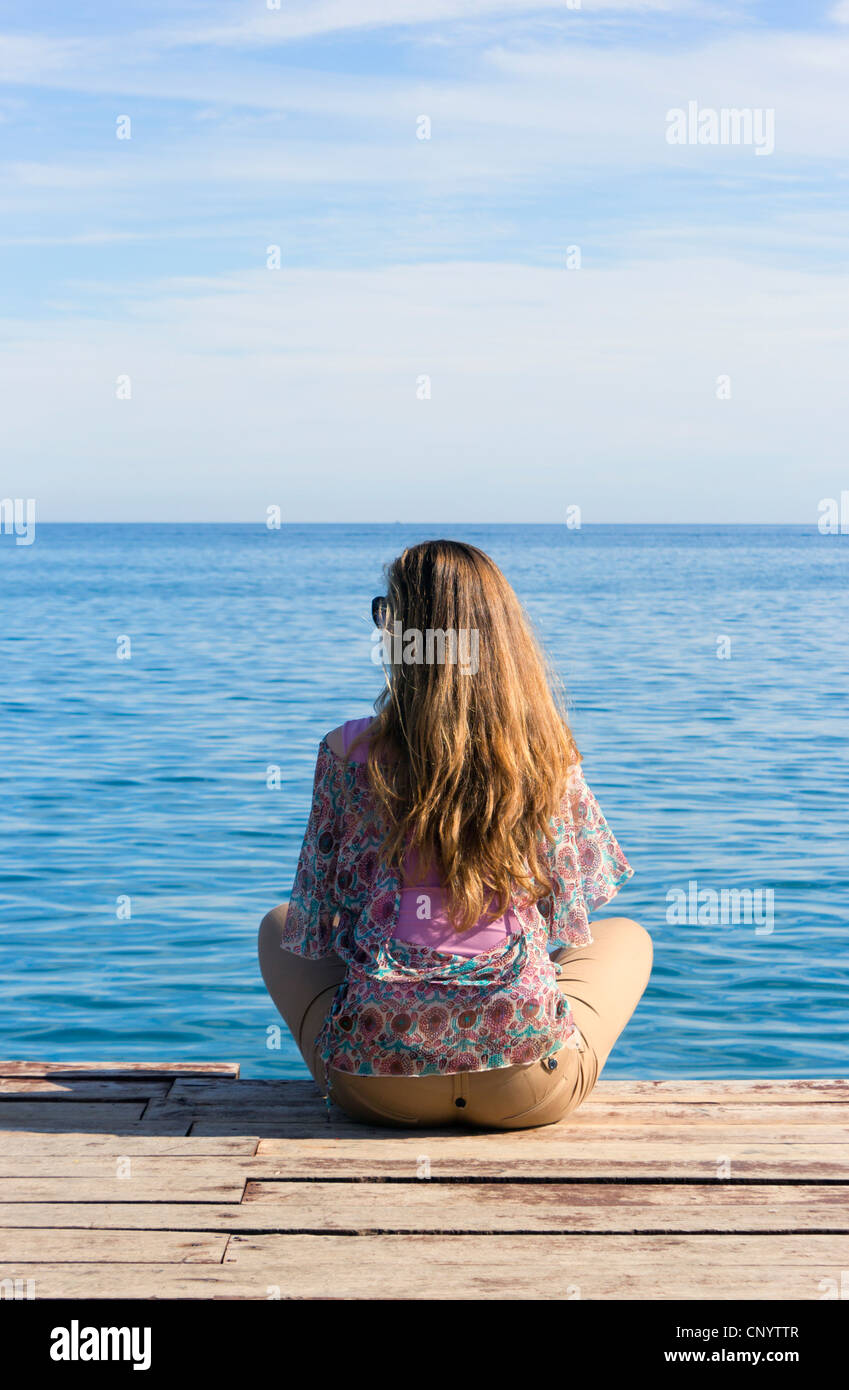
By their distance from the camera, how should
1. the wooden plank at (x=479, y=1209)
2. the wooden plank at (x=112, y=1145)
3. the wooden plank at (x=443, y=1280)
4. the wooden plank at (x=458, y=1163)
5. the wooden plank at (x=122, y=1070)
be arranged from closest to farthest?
1. the wooden plank at (x=443, y=1280)
2. the wooden plank at (x=479, y=1209)
3. the wooden plank at (x=458, y=1163)
4. the wooden plank at (x=112, y=1145)
5. the wooden plank at (x=122, y=1070)

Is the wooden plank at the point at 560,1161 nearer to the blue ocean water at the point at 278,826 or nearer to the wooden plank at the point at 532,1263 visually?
the wooden plank at the point at 532,1263

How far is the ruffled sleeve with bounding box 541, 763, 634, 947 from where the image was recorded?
2758 millimetres

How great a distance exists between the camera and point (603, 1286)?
207 centimetres

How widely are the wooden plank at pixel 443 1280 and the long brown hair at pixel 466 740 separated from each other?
0.67 meters

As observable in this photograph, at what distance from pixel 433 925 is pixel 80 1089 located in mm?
994

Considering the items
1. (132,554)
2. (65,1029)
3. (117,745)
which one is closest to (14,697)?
(117,745)

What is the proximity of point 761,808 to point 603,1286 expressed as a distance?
7637 millimetres

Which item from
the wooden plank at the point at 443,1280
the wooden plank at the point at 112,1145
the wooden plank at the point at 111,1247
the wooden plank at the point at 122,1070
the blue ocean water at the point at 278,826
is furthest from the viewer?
the blue ocean water at the point at 278,826

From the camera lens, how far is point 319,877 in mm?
2775

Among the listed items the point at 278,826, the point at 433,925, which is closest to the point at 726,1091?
the point at 433,925

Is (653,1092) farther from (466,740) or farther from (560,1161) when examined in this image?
(466,740)

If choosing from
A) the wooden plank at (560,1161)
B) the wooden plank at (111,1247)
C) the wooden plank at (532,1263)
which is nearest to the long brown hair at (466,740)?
the wooden plank at (560,1161)

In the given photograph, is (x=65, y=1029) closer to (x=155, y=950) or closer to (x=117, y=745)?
(x=155, y=950)

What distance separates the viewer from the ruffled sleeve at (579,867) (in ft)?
9.05
